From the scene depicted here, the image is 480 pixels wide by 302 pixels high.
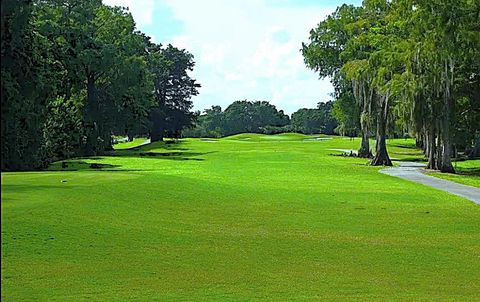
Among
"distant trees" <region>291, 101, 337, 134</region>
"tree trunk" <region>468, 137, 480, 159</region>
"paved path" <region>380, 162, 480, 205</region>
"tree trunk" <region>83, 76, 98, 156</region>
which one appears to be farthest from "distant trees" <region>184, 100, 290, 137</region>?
"paved path" <region>380, 162, 480, 205</region>

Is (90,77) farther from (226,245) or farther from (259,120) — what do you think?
(259,120)

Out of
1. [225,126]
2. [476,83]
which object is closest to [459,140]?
[476,83]

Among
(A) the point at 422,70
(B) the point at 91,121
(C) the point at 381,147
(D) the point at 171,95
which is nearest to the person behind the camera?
(A) the point at 422,70

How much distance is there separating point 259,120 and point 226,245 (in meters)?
138

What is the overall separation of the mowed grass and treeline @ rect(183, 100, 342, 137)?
11917 cm

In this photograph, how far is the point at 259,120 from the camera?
491 ft

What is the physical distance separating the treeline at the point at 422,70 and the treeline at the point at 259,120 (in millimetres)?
89517

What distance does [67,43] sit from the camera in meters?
53.1

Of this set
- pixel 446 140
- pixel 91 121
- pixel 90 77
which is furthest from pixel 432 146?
pixel 90 77

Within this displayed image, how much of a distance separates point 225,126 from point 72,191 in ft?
438

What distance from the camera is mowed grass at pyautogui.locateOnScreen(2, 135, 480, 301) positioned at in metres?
8.67

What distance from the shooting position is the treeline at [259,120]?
140250 millimetres

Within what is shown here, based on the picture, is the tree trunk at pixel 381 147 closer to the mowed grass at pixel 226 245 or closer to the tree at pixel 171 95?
the mowed grass at pixel 226 245

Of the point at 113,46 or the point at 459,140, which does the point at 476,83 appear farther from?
the point at 113,46
